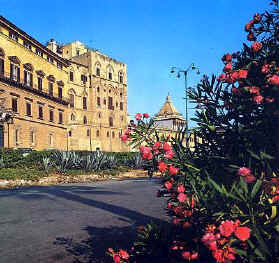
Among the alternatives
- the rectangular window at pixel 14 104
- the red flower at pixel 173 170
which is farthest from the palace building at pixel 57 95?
the red flower at pixel 173 170

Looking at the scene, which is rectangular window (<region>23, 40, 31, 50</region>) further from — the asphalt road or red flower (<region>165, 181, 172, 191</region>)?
red flower (<region>165, 181, 172, 191</region>)

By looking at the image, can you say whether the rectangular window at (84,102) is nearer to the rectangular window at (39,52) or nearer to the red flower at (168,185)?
the rectangular window at (39,52)

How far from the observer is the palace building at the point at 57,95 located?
31.3m

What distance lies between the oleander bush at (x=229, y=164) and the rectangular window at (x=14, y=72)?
3335 centimetres

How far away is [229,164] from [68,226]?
4100mm

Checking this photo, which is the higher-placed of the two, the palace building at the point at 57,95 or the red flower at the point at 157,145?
the palace building at the point at 57,95

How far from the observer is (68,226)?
5512 millimetres

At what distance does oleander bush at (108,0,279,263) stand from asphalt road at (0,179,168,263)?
3.80 ft

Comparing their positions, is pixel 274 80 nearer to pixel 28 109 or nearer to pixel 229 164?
pixel 229 164

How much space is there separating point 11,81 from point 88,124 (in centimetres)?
2373

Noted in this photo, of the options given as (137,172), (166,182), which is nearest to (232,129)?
(166,182)

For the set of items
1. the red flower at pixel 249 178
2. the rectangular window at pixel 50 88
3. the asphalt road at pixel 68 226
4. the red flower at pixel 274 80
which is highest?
the rectangular window at pixel 50 88

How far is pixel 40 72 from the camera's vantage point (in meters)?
37.7

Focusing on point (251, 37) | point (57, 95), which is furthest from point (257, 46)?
point (57, 95)
